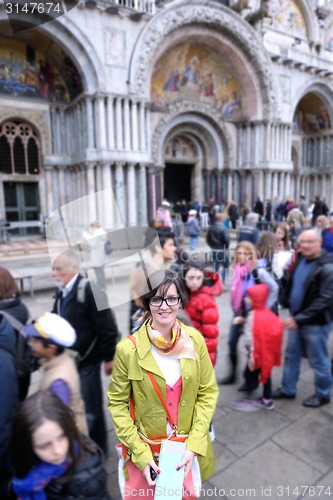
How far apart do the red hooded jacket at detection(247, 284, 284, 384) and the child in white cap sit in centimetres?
176

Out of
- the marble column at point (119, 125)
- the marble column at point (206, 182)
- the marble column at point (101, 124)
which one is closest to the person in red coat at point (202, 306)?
the marble column at point (101, 124)

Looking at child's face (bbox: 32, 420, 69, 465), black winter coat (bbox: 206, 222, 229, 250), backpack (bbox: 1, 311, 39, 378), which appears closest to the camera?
child's face (bbox: 32, 420, 69, 465)

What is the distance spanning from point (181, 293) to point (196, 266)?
1367 mm

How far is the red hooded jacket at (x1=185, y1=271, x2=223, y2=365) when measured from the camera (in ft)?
9.47

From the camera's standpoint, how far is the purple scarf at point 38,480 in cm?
145

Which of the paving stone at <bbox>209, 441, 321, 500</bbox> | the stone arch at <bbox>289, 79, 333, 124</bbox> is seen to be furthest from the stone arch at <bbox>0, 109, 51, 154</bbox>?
the paving stone at <bbox>209, 441, 321, 500</bbox>

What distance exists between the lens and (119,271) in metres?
1.90

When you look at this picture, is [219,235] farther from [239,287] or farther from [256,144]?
[256,144]

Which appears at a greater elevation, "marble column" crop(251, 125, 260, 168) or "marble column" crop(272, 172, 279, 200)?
"marble column" crop(251, 125, 260, 168)

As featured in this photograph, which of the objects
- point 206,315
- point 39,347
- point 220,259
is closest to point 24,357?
point 39,347

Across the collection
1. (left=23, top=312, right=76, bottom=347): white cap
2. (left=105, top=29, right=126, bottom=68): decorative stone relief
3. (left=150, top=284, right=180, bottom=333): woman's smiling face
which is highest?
(left=105, top=29, right=126, bottom=68): decorative stone relief

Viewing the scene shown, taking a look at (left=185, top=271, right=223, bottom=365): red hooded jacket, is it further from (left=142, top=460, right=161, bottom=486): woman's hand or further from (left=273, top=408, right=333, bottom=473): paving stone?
(left=142, top=460, right=161, bottom=486): woman's hand

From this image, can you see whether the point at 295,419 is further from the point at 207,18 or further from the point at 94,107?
the point at 207,18

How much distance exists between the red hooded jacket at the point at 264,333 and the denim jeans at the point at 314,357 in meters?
0.36
